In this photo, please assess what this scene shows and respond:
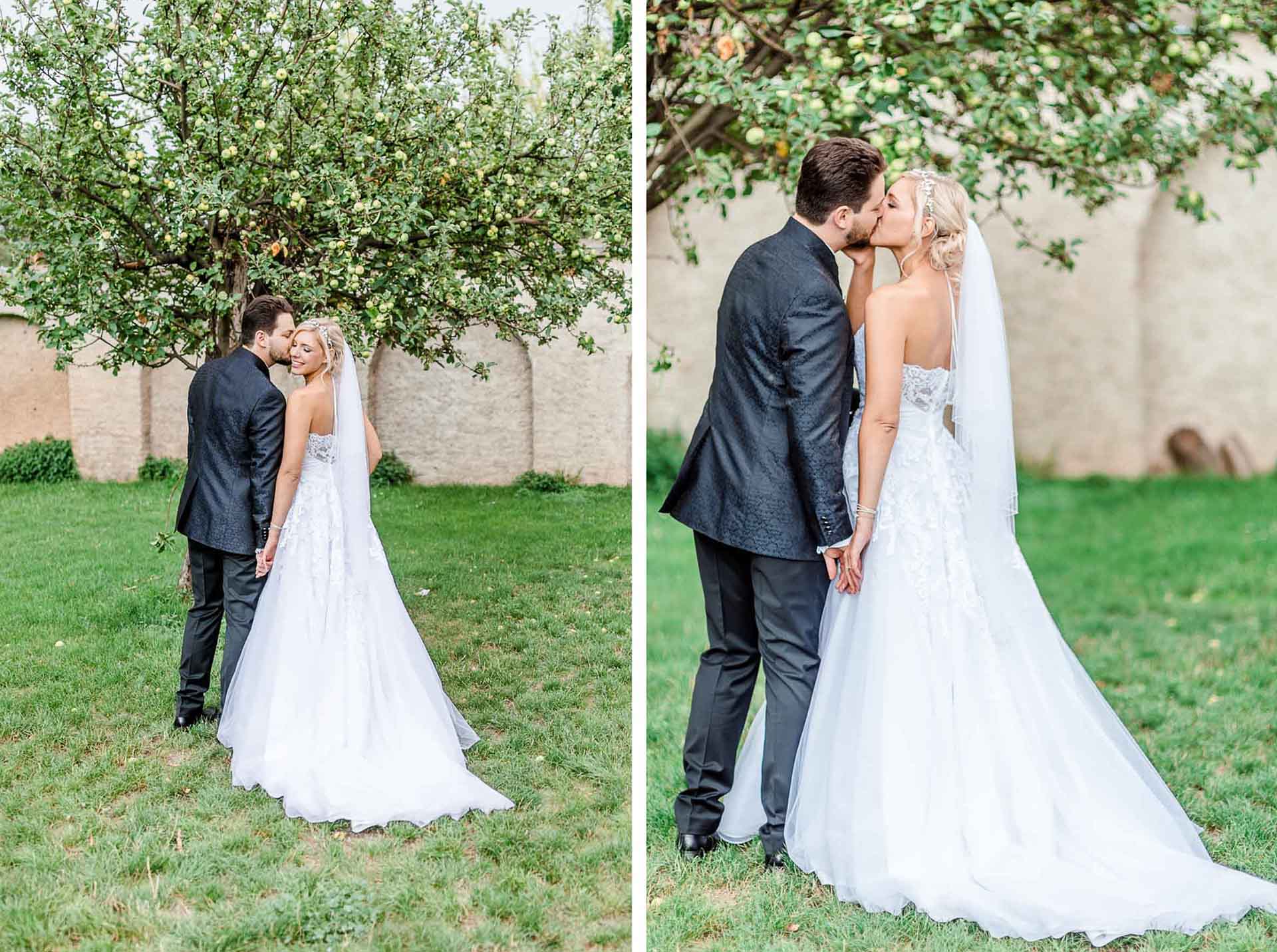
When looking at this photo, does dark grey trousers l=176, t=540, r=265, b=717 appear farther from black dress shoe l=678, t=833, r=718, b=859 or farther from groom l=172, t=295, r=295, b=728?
black dress shoe l=678, t=833, r=718, b=859

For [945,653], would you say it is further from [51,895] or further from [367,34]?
[367,34]

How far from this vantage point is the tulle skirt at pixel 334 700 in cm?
307

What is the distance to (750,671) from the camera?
9.33 feet

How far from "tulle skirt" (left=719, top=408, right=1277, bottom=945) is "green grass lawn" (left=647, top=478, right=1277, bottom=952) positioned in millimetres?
114

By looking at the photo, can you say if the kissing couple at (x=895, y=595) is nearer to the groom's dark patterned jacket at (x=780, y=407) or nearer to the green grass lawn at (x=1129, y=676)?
the groom's dark patterned jacket at (x=780, y=407)

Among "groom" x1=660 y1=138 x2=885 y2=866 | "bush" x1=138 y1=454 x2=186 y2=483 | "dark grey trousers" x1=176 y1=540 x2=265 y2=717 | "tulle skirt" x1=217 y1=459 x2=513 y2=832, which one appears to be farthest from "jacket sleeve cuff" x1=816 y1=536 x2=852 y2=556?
"bush" x1=138 y1=454 x2=186 y2=483

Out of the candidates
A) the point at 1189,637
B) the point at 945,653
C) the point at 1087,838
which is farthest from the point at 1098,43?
the point at 1087,838

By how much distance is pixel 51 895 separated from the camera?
8.48 feet

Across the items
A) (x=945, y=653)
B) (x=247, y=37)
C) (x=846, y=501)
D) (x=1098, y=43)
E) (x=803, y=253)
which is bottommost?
(x=945, y=653)

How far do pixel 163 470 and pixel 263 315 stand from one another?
2.00 feet

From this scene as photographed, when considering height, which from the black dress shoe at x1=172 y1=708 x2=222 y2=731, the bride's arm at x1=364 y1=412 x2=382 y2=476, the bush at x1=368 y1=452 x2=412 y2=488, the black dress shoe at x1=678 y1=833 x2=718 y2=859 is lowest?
the black dress shoe at x1=678 y1=833 x2=718 y2=859

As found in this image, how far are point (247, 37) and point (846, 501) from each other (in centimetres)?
A: 236

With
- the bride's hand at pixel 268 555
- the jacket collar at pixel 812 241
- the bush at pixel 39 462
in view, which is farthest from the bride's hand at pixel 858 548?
the bush at pixel 39 462

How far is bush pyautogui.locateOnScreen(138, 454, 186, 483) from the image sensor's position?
11.1ft
